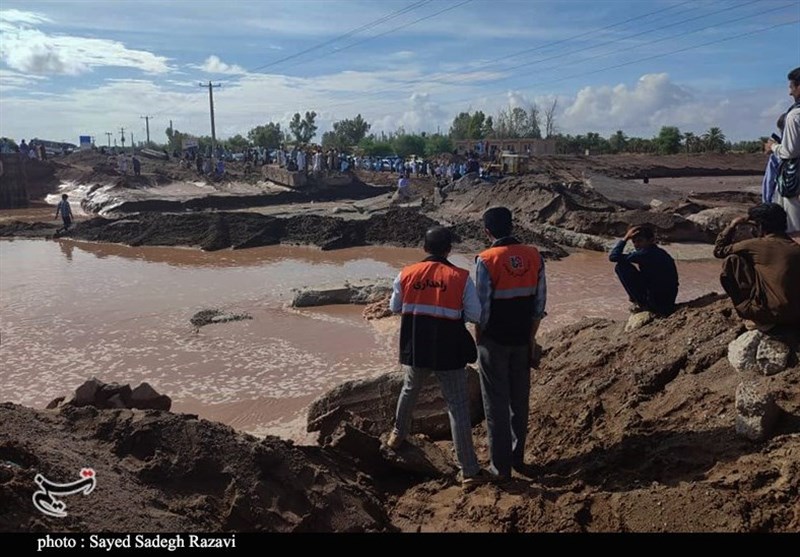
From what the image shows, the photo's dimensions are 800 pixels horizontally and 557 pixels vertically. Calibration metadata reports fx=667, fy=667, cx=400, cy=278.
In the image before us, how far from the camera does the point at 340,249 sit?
2122cm

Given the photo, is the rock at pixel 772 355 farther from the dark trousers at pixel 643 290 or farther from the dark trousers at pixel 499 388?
the dark trousers at pixel 643 290

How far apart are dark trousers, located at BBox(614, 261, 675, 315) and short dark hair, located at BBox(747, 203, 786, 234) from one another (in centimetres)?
173

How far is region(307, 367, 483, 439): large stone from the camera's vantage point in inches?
221

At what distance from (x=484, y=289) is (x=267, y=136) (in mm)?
73273

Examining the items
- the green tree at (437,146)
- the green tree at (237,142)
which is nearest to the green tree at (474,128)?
the green tree at (437,146)

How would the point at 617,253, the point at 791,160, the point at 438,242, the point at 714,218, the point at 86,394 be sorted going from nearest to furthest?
the point at 438,242, the point at 791,160, the point at 86,394, the point at 617,253, the point at 714,218

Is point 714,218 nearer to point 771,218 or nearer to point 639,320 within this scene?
point 639,320

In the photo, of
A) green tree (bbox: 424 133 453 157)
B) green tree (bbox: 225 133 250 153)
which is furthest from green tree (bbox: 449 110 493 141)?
green tree (bbox: 225 133 250 153)

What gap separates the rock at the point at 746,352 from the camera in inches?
182

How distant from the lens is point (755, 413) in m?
3.91

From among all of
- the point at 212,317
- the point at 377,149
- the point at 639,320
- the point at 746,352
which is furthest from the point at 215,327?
the point at 377,149

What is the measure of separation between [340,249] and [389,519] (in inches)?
687

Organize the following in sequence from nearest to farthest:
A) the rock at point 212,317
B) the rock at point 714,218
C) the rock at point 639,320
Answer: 1. the rock at point 639,320
2. the rock at point 212,317
3. the rock at point 714,218

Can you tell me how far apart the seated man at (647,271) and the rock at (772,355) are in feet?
5.28
